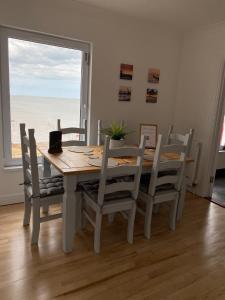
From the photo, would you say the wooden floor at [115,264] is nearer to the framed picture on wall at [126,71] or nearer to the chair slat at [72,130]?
the chair slat at [72,130]

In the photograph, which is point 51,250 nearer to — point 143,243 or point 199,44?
point 143,243

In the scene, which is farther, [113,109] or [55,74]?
[113,109]

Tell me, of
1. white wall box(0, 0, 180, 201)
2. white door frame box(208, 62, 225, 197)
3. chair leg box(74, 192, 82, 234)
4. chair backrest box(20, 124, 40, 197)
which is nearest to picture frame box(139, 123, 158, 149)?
white wall box(0, 0, 180, 201)

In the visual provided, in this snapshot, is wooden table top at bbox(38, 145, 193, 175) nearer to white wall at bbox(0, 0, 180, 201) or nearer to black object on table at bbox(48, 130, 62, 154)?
black object on table at bbox(48, 130, 62, 154)

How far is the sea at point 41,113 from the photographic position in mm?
2824

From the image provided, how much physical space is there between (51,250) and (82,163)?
81 cm

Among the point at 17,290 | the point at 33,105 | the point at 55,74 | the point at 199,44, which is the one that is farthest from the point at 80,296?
the point at 199,44

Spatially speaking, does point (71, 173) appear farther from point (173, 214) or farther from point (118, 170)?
point (173, 214)

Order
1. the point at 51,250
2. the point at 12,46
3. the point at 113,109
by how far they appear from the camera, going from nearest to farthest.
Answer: the point at 51,250 → the point at 12,46 → the point at 113,109

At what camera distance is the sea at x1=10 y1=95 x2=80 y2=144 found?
2824 mm

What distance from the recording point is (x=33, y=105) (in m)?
2.91

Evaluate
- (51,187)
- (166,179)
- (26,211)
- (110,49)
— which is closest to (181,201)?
(166,179)

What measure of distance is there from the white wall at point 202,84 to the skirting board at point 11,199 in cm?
254

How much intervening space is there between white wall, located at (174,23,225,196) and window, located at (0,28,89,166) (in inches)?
63.1
